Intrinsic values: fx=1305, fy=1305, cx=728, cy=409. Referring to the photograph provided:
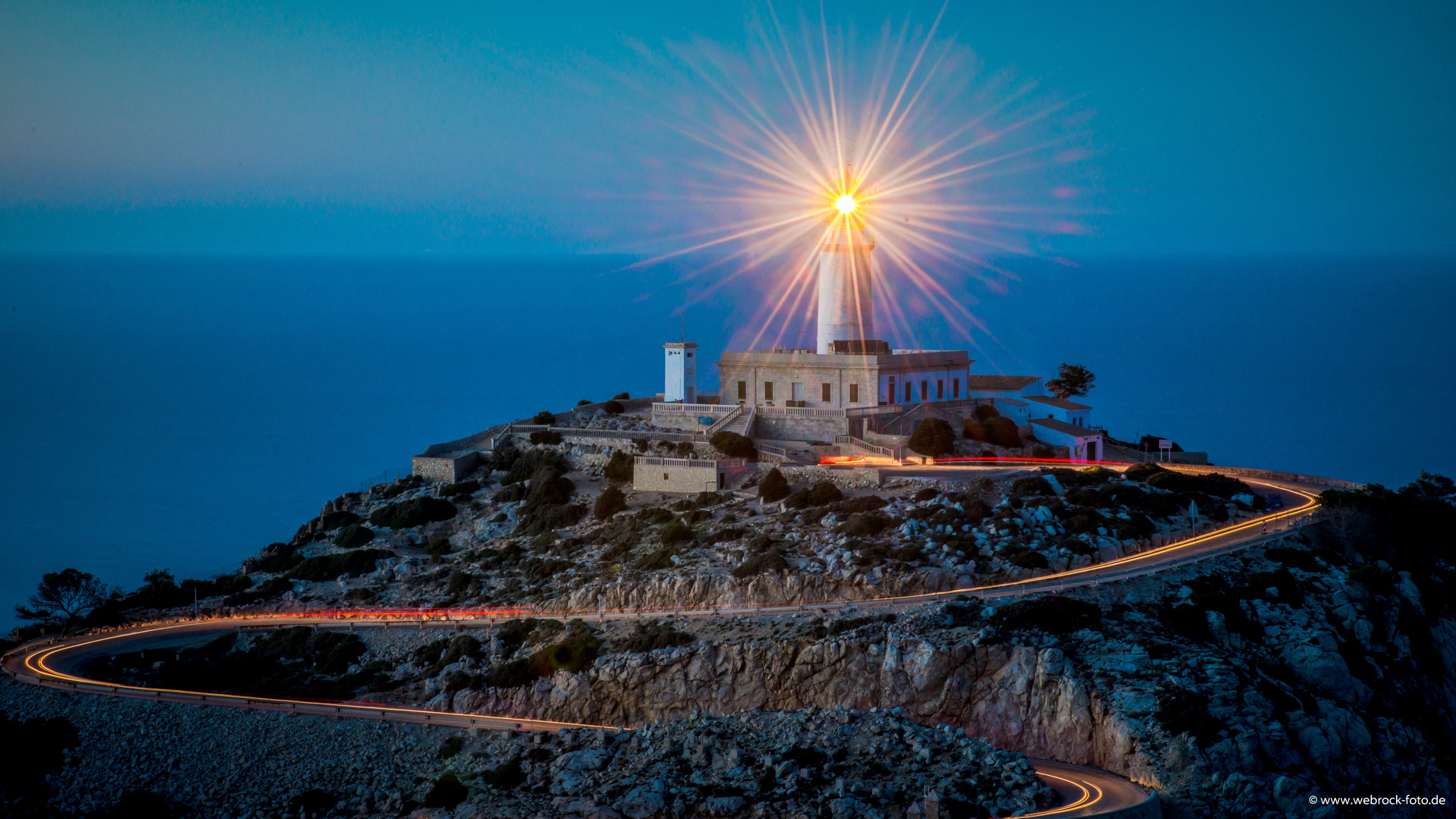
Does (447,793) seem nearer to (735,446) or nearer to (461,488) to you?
(735,446)

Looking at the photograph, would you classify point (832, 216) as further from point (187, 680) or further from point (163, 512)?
point (163, 512)

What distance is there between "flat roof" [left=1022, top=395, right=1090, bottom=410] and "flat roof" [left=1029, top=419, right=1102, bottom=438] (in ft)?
3.20

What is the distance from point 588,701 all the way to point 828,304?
90.5ft

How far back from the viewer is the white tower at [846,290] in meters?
59.5

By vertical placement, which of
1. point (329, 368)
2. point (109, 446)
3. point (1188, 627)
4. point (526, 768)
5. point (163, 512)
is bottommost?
point (526, 768)

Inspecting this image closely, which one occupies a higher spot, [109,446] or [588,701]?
[109,446]

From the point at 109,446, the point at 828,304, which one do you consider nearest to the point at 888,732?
the point at 828,304

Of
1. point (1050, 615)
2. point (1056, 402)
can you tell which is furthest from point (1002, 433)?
point (1050, 615)

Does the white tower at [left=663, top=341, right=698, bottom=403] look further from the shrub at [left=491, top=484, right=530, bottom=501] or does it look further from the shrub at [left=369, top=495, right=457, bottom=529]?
the shrub at [left=369, top=495, right=457, bottom=529]

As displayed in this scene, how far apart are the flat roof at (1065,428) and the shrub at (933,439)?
5777 millimetres

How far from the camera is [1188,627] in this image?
35312mm

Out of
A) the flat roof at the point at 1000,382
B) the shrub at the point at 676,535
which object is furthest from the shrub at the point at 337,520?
the flat roof at the point at 1000,382

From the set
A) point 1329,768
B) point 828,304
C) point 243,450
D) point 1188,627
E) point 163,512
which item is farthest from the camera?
point 243,450

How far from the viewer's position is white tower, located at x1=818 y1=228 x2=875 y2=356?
2344 inches
